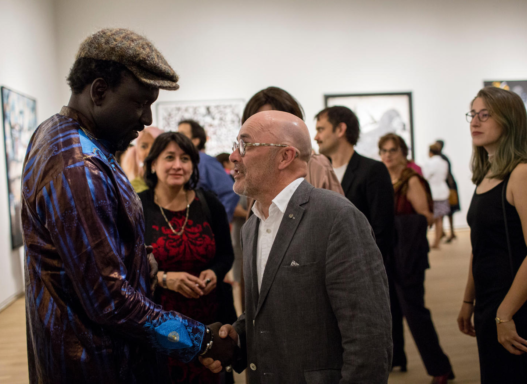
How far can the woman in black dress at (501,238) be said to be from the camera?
1.98m

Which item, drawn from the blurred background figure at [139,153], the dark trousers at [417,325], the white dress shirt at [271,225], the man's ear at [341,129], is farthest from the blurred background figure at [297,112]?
the blurred background figure at [139,153]

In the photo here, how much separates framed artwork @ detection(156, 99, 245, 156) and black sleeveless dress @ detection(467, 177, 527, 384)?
22.5 feet

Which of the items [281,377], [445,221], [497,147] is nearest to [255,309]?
[281,377]

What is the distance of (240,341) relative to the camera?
66.4 inches

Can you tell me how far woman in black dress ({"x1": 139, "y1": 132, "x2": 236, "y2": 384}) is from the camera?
247cm

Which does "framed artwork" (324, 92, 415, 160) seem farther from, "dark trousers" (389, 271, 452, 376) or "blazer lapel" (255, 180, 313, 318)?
"blazer lapel" (255, 180, 313, 318)

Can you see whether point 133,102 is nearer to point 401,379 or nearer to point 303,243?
point 303,243

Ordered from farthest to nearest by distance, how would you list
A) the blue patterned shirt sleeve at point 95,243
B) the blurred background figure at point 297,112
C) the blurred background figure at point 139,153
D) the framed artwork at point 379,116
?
the framed artwork at point 379,116 → the blurred background figure at point 139,153 → the blurred background figure at point 297,112 → the blue patterned shirt sleeve at point 95,243

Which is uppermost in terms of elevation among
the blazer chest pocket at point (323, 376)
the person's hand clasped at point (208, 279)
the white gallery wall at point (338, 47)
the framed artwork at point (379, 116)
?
the white gallery wall at point (338, 47)

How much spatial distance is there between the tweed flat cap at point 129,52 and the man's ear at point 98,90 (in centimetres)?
7

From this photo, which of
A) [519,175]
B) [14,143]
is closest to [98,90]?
[519,175]

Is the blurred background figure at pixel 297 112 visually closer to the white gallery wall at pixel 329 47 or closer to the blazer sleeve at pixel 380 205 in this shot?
the blazer sleeve at pixel 380 205

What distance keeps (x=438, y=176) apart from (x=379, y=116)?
1781 millimetres

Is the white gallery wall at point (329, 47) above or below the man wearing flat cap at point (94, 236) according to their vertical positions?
above
